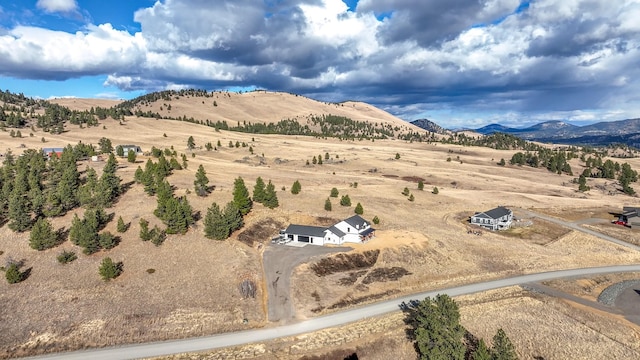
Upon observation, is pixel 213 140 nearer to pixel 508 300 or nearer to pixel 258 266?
pixel 258 266

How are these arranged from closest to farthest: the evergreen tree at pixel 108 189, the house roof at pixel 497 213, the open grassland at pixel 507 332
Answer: the open grassland at pixel 507 332 < the evergreen tree at pixel 108 189 < the house roof at pixel 497 213

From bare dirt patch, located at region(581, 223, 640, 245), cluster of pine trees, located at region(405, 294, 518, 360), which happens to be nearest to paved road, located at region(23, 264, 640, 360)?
cluster of pine trees, located at region(405, 294, 518, 360)

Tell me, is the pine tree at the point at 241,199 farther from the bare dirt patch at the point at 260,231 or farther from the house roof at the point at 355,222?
the house roof at the point at 355,222

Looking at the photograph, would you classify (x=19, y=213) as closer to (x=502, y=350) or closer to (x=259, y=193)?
(x=259, y=193)

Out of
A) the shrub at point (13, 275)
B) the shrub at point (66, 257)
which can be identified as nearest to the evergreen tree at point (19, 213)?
the shrub at point (66, 257)

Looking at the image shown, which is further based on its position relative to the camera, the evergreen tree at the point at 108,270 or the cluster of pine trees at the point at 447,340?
the evergreen tree at the point at 108,270

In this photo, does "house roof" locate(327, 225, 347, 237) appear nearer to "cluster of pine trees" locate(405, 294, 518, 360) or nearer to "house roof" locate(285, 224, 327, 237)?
"house roof" locate(285, 224, 327, 237)
